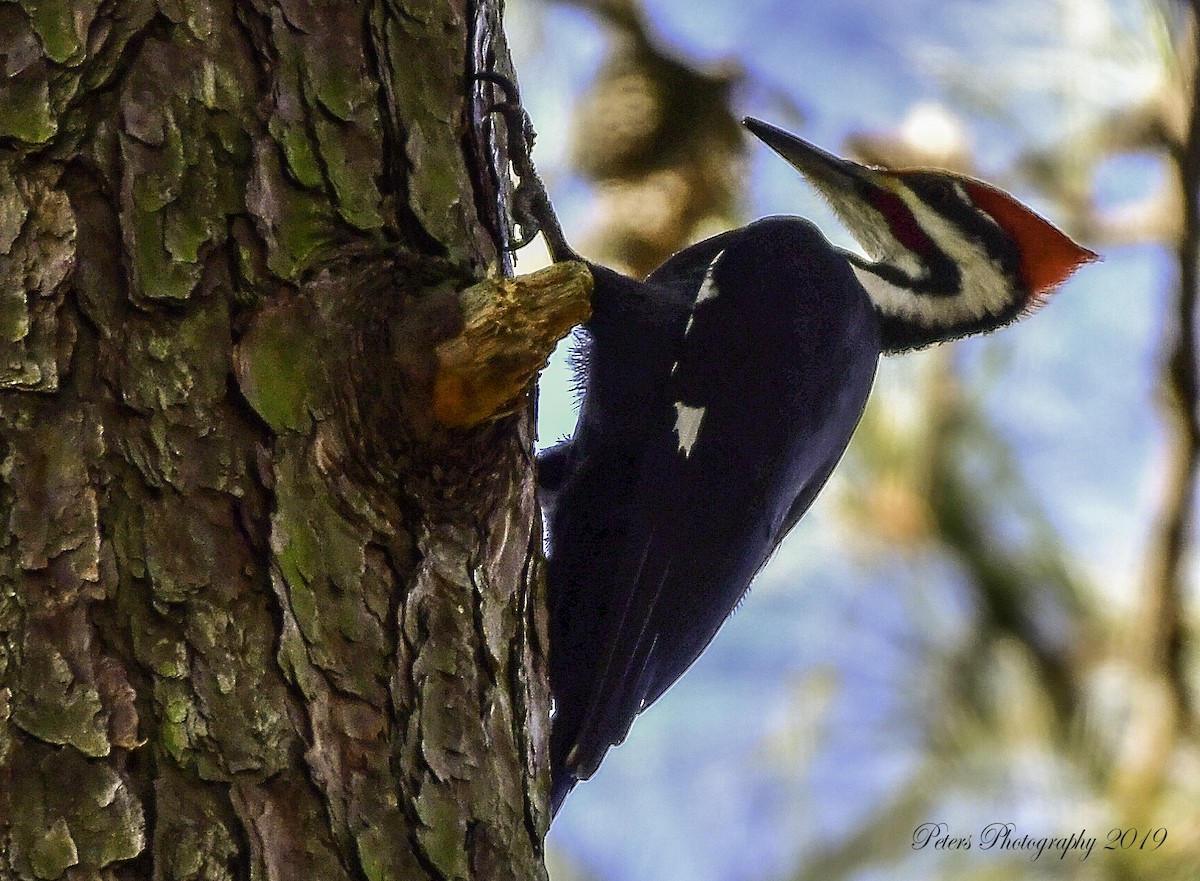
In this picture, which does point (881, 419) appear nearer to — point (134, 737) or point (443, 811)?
point (443, 811)

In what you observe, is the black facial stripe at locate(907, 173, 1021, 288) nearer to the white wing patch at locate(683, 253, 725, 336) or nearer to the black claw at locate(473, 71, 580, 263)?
the white wing patch at locate(683, 253, 725, 336)

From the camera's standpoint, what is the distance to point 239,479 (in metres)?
1.18

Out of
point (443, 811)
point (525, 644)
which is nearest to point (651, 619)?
point (525, 644)

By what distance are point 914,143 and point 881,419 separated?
23.5 inches

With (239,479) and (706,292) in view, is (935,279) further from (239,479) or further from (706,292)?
(239,479)

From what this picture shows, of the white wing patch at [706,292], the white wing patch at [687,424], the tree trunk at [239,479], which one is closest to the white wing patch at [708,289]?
the white wing patch at [706,292]

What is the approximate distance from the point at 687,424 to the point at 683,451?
41mm

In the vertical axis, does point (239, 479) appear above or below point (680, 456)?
below

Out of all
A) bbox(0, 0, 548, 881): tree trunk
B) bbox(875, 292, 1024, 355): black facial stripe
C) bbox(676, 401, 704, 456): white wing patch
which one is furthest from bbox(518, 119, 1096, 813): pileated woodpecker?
bbox(0, 0, 548, 881): tree trunk

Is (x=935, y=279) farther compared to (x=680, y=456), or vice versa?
(x=935, y=279)

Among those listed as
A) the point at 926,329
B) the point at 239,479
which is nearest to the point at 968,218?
the point at 926,329

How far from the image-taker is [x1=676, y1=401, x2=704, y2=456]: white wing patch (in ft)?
6.24

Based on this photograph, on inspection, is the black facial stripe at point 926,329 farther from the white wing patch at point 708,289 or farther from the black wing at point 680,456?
the white wing patch at point 708,289

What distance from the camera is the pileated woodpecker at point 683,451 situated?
181 cm
